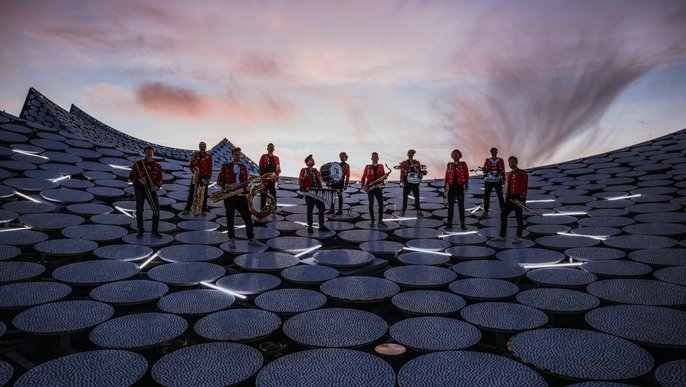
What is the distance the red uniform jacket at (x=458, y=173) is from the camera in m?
9.49

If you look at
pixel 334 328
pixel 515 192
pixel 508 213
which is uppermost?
pixel 515 192

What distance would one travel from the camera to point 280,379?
9.76ft

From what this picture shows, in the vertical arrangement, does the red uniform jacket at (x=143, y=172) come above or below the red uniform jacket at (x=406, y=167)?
below

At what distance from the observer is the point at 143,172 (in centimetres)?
788

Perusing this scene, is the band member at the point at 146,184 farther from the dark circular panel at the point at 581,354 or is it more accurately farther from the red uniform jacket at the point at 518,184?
the red uniform jacket at the point at 518,184

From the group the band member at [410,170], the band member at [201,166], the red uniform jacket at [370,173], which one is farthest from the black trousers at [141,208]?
the band member at [410,170]

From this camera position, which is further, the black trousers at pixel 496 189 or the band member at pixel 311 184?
the black trousers at pixel 496 189

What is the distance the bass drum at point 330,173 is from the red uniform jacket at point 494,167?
3805mm

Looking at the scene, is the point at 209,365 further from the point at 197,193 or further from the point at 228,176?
the point at 197,193

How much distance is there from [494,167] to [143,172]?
8138 millimetres

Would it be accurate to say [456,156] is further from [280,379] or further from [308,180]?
[280,379]

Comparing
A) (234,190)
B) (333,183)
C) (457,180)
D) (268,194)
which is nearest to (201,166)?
(268,194)

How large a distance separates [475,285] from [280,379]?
9.91ft

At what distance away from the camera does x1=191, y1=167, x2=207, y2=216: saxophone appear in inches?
384
